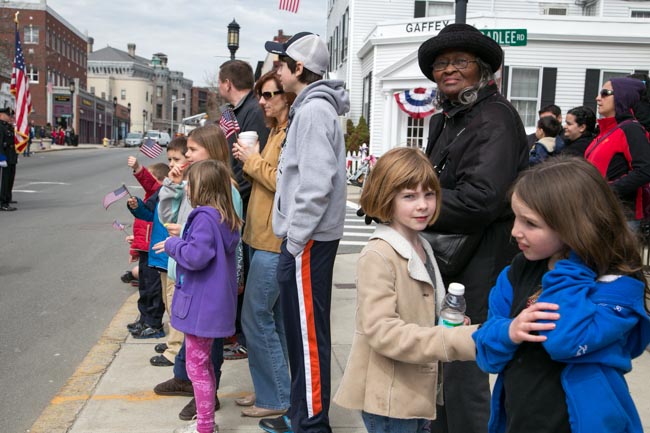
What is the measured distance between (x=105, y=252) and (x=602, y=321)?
867 cm

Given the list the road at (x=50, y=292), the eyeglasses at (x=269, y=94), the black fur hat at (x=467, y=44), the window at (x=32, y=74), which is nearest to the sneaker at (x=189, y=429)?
the road at (x=50, y=292)

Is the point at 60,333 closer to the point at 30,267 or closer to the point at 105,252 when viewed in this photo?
the point at 30,267

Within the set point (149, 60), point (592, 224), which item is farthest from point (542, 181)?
point (149, 60)

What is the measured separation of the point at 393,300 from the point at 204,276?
4.76 ft

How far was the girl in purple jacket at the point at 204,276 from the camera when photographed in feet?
11.1

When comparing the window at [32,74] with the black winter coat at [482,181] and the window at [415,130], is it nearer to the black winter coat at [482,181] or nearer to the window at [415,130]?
the window at [415,130]

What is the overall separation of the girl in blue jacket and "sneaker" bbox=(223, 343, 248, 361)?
128 inches

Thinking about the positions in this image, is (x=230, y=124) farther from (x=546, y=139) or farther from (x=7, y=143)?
(x=7, y=143)

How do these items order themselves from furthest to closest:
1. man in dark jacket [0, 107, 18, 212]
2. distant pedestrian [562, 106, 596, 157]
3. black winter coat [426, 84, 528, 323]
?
man in dark jacket [0, 107, 18, 212] < distant pedestrian [562, 106, 596, 157] < black winter coat [426, 84, 528, 323]

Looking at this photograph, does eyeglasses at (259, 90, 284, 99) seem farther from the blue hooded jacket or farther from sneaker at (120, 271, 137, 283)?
sneaker at (120, 271, 137, 283)

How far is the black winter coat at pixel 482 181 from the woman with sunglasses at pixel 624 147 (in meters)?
2.64

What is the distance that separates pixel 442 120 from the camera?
3211 millimetres

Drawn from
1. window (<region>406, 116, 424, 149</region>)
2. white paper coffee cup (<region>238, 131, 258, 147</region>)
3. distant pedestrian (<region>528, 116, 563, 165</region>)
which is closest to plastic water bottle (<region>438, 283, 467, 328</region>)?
white paper coffee cup (<region>238, 131, 258, 147</region>)

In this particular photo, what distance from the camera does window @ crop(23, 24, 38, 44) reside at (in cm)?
6222
